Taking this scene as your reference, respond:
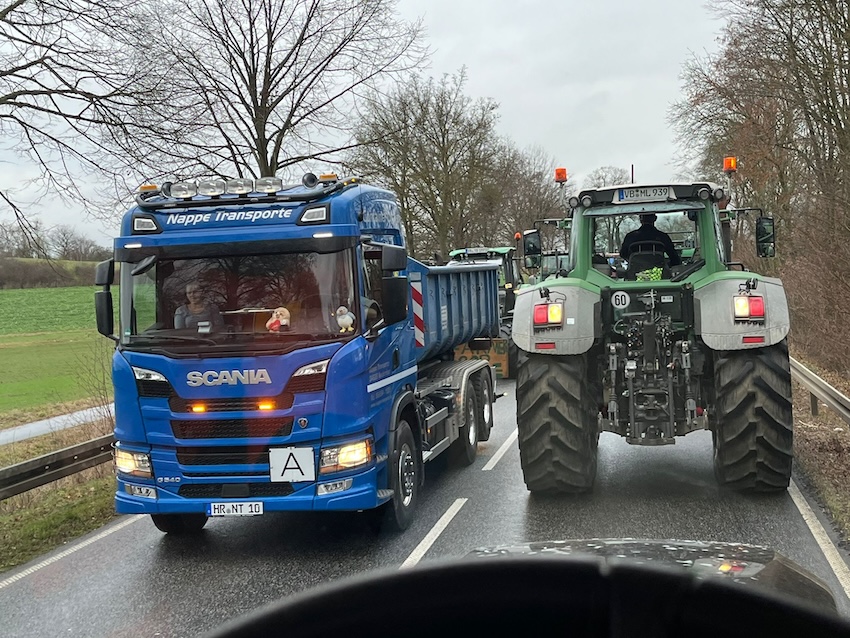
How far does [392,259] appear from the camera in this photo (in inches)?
263

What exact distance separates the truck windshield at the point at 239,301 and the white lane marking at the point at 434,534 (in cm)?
167

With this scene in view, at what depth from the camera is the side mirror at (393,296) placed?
669 centimetres

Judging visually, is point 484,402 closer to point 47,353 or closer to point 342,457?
point 342,457

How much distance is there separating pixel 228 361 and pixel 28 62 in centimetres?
548

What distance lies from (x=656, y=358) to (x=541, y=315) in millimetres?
1039

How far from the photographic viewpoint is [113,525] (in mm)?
7855

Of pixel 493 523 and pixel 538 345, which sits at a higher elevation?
pixel 538 345

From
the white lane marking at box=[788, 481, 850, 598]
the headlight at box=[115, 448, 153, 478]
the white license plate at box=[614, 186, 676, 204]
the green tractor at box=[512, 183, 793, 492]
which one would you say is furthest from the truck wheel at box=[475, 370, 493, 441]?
the headlight at box=[115, 448, 153, 478]

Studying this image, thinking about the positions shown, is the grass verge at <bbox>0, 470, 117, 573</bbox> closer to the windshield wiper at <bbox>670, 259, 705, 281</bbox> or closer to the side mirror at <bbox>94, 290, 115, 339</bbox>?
the side mirror at <bbox>94, 290, 115, 339</bbox>

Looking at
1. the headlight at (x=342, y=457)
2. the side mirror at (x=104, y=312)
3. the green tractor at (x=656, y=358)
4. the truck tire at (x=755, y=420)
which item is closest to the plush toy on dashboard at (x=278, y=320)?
the headlight at (x=342, y=457)

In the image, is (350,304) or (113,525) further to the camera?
(113,525)

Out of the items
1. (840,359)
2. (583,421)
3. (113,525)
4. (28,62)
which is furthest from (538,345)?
(840,359)

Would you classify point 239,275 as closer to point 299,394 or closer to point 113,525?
point 299,394

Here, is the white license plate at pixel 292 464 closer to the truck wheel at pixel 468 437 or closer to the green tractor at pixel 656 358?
the green tractor at pixel 656 358
